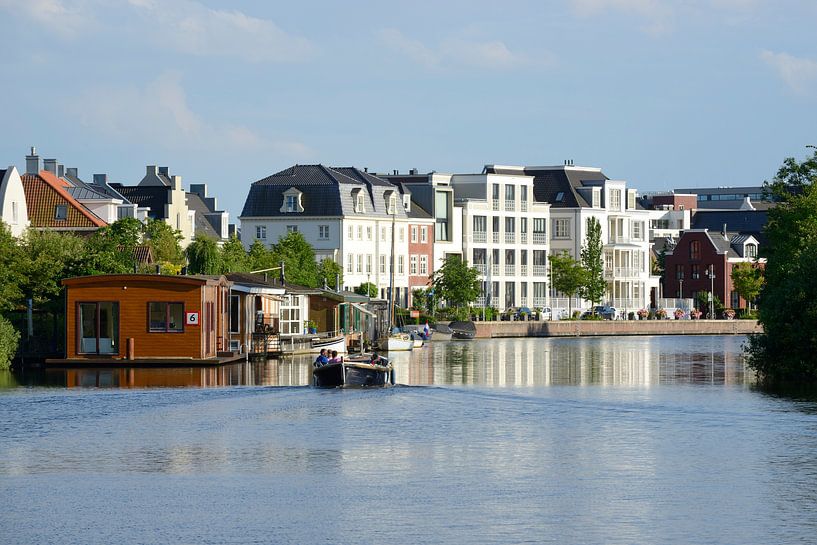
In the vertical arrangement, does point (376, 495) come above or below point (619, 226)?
below

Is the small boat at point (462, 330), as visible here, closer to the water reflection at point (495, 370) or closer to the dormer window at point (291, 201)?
the water reflection at point (495, 370)

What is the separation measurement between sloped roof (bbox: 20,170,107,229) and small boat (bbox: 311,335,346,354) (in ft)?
70.6

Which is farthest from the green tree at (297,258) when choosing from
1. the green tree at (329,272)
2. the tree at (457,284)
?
the tree at (457,284)

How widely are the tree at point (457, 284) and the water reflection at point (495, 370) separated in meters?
25.2

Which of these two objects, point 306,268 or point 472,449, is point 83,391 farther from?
point 306,268

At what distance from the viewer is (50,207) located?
118312 mm

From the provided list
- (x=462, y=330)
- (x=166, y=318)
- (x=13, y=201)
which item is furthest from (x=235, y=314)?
(x=462, y=330)

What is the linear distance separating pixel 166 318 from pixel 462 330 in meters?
63.2

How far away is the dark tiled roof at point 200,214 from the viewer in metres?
159

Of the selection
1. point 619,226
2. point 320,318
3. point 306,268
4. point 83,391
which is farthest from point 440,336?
point 83,391

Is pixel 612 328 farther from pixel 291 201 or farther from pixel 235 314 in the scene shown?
pixel 235 314

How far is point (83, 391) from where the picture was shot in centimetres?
6912

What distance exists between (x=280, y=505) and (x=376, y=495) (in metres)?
2.64

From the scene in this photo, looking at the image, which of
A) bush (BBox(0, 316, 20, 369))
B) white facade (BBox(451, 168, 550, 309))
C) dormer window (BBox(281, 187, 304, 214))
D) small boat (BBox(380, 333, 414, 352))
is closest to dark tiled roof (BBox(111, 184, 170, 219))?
dormer window (BBox(281, 187, 304, 214))
